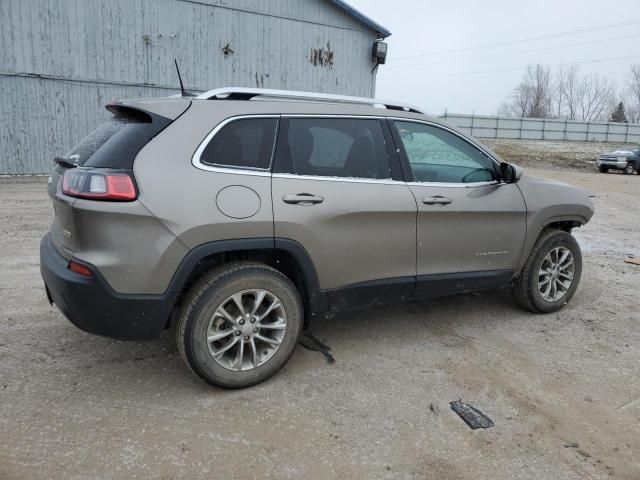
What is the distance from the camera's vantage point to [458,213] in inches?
152

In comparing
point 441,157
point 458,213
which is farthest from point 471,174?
point 458,213

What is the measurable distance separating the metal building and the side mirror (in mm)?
11518

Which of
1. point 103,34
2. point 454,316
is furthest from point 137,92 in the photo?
point 454,316

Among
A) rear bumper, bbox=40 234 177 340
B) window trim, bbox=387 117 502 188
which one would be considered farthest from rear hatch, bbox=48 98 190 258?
window trim, bbox=387 117 502 188

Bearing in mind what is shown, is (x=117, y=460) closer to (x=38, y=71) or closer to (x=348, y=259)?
(x=348, y=259)

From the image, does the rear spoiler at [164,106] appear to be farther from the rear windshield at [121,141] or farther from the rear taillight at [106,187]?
the rear taillight at [106,187]

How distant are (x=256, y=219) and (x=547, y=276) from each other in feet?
9.46

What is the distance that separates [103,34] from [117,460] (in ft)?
42.1

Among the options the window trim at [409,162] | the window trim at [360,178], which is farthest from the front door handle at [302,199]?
the window trim at [409,162]

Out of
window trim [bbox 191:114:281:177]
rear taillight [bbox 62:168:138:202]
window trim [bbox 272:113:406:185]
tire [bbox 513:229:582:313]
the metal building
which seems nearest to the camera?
rear taillight [bbox 62:168:138:202]

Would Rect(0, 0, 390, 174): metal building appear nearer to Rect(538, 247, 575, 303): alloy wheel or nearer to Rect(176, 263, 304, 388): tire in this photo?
Rect(538, 247, 575, 303): alloy wheel

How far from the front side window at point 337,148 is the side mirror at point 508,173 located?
112 cm

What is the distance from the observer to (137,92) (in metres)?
13.5

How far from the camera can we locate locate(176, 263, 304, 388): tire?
2965 millimetres
